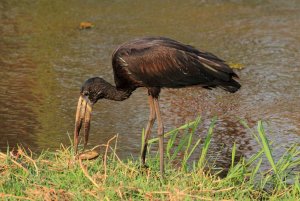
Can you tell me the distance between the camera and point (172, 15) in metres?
11.4

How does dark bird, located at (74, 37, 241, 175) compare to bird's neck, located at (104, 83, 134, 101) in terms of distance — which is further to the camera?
bird's neck, located at (104, 83, 134, 101)

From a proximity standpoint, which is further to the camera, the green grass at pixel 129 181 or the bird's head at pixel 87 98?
the bird's head at pixel 87 98

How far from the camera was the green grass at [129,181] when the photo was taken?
5074 millimetres

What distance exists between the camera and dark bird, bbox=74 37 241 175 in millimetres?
6062

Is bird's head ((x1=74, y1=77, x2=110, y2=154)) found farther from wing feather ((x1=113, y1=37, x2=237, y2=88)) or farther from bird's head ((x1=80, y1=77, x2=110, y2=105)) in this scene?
wing feather ((x1=113, y1=37, x2=237, y2=88))

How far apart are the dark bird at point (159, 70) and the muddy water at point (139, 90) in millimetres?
622

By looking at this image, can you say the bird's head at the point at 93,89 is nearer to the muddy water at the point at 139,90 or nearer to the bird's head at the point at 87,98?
the bird's head at the point at 87,98

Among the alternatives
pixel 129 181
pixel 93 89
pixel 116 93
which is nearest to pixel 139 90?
pixel 116 93

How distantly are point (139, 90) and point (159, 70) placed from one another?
8.03 ft

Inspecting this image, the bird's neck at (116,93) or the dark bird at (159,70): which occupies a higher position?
the dark bird at (159,70)

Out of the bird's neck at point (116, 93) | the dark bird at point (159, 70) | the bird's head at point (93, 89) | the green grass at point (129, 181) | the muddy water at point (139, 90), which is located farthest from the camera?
the muddy water at point (139, 90)

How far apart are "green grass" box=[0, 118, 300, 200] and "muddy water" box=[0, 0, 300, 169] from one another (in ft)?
1.85

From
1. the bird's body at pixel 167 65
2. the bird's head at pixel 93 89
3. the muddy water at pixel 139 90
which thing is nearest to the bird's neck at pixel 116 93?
the bird's head at pixel 93 89

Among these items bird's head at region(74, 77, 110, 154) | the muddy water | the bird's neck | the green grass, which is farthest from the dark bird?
the muddy water
